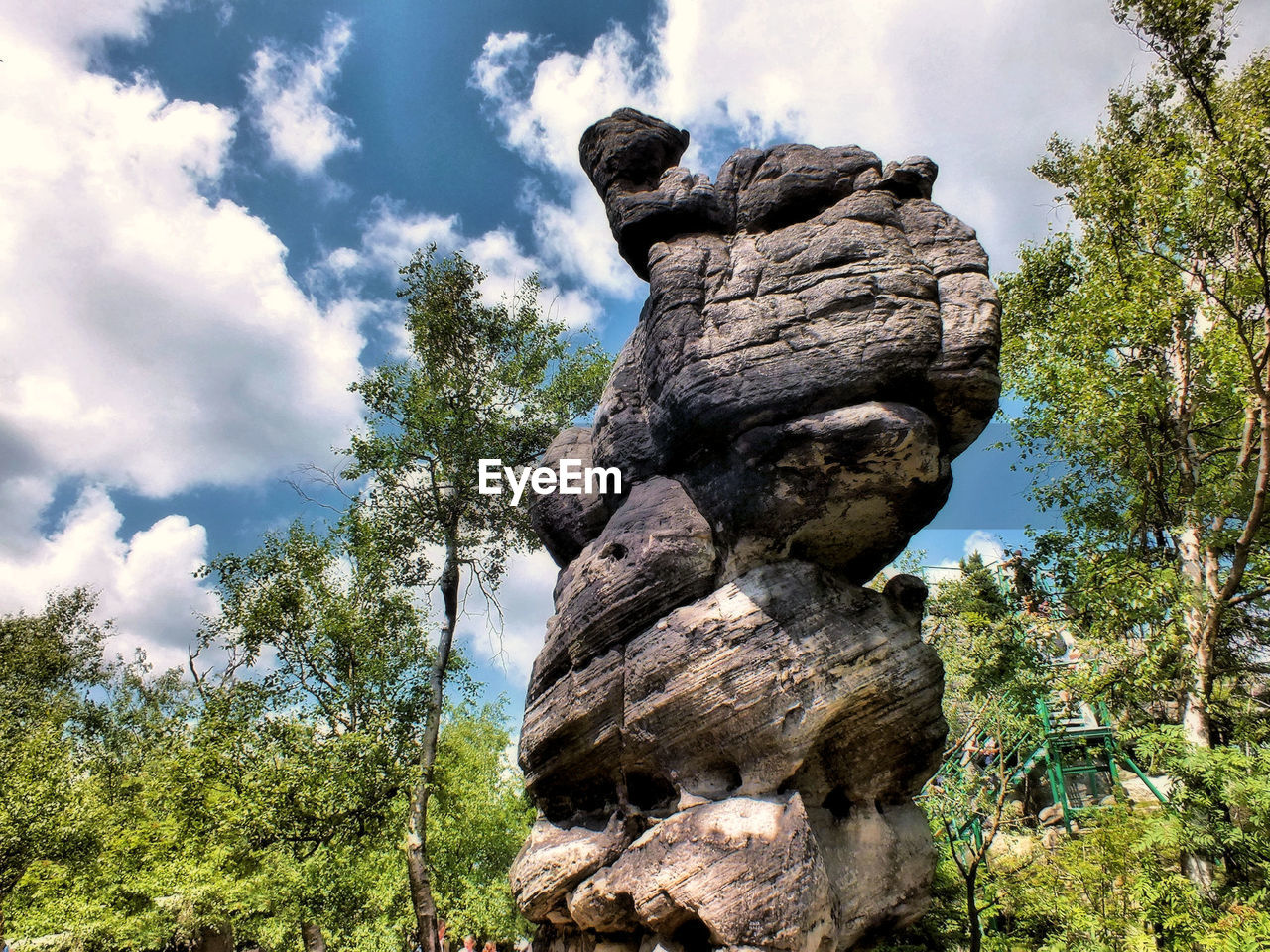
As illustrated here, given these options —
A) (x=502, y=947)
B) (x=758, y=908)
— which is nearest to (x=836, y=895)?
(x=758, y=908)

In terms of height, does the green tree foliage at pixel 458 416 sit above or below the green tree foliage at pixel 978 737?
above

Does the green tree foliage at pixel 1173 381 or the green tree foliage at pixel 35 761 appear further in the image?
the green tree foliage at pixel 35 761

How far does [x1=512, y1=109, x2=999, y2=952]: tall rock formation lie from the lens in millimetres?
8211

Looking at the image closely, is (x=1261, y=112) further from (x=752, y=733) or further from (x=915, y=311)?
(x=752, y=733)

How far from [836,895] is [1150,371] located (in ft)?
42.5

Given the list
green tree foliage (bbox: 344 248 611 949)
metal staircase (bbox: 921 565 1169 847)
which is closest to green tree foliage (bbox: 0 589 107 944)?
green tree foliage (bbox: 344 248 611 949)

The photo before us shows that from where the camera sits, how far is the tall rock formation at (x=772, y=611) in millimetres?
8211

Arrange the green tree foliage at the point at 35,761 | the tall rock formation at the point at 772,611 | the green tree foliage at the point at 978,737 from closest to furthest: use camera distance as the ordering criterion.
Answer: the tall rock formation at the point at 772,611, the green tree foliage at the point at 978,737, the green tree foliage at the point at 35,761

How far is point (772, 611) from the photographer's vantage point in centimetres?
888

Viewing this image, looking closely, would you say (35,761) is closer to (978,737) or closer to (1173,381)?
(978,737)
